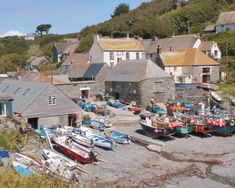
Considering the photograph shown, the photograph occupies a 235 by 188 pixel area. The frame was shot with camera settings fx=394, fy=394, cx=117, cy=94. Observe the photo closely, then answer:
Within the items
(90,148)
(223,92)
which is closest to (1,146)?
(90,148)

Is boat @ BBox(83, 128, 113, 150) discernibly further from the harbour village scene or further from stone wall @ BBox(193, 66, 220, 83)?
stone wall @ BBox(193, 66, 220, 83)

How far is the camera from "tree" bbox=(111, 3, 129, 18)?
115250 mm

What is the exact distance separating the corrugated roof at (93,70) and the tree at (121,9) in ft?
217

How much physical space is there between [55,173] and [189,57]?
3800 cm

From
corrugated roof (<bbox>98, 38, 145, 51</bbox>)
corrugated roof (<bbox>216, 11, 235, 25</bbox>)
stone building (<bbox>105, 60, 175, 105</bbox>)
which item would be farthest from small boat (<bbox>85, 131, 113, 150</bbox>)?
corrugated roof (<bbox>216, 11, 235, 25</bbox>)

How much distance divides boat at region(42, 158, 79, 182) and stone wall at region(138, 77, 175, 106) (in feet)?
73.9

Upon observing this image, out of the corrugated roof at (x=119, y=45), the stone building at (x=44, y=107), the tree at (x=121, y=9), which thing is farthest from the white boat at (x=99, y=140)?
the tree at (x=121, y=9)

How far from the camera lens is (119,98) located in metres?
47.3

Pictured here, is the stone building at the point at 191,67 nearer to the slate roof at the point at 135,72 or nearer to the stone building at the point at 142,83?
the slate roof at the point at 135,72

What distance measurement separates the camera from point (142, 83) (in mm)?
43438

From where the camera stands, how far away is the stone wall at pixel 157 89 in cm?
4371

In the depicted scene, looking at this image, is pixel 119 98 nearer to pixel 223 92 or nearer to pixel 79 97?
pixel 79 97

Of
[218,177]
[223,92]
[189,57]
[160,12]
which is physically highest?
[160,12]

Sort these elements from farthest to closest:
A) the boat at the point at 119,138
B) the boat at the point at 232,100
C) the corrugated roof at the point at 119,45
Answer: the corrugated roof at the point at 119,45, the boat at the point at 232,100, the boat at the point at 119,138
